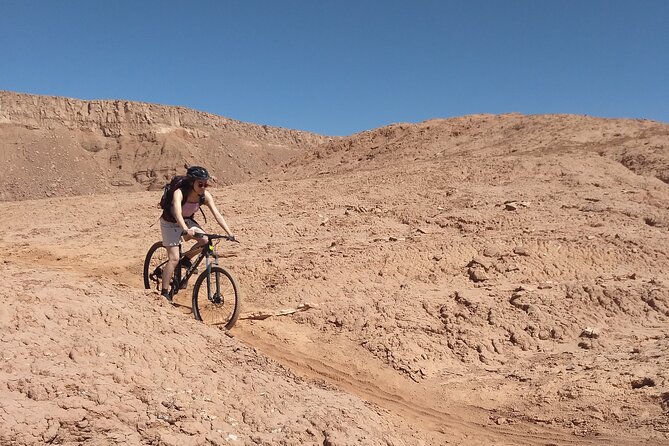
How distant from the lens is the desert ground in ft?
10.9

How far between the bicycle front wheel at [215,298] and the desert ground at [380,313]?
1.05 feet

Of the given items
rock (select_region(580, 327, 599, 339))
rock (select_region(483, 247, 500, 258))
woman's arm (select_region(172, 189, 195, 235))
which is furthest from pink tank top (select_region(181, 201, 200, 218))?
rock (select_region(580, 327, 599, 339))

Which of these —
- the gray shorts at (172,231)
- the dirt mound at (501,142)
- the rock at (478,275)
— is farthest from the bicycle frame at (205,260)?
the dirt mound at (501,142)

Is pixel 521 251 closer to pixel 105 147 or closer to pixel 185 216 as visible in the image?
pixel 185 216

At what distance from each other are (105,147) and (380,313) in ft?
180

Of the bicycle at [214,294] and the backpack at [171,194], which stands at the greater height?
the backpack at [171,194]

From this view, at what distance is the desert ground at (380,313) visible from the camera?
3324 mm

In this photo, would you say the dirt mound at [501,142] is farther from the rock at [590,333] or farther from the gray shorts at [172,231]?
the gray shorts at [172,231]

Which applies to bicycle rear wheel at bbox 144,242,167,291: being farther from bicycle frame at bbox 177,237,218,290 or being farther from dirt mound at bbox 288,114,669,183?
dirt mound at bbox 288,114,669,183

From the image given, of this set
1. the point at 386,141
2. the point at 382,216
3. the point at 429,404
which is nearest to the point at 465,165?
the point at 382,216

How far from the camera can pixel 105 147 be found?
2173 inches

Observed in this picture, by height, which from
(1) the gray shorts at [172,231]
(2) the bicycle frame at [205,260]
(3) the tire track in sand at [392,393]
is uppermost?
(1) the gray shorts at [172,231]

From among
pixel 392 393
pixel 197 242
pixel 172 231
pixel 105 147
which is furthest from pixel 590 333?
pixel 105 147

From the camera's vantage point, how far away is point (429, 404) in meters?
4.99
